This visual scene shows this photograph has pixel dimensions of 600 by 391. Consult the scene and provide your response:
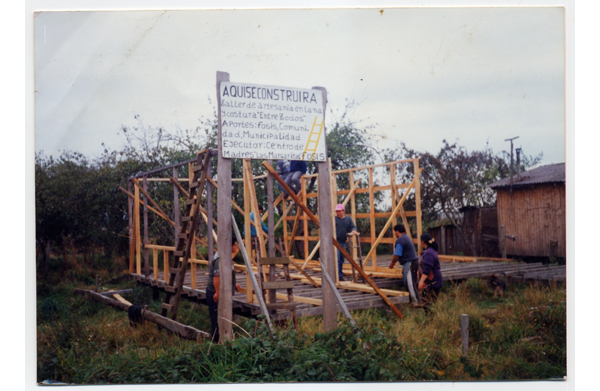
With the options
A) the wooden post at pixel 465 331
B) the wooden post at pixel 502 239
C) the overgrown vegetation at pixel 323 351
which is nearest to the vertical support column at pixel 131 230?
the overgrown vegetation at pixel 323 351

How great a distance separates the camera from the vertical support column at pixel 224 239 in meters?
5.44

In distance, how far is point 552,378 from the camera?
219 inches

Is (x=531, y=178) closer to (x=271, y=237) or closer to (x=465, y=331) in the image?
(x=465, y=331)

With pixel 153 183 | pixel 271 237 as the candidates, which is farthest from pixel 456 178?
pixel 271 237

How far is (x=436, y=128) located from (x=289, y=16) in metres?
5.18

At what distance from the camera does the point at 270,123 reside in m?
5.50

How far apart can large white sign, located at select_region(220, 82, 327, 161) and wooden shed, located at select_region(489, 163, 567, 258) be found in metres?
6.89

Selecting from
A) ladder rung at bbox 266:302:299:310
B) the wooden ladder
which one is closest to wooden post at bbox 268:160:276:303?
ladder rung at bbox 266:302:299:310

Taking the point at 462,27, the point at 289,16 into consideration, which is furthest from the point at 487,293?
the point at 289,16

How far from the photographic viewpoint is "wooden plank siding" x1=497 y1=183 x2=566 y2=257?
1102 centimetres

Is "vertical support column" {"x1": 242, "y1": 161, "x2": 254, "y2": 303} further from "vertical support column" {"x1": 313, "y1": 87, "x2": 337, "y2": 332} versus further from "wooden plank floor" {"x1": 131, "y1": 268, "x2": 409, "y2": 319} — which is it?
"vertical support column" {"x1": 313, "y1": 87, "x2": 337, "y2": 332}

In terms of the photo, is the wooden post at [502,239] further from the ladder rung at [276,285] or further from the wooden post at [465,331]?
the ladder rung at [276,285]

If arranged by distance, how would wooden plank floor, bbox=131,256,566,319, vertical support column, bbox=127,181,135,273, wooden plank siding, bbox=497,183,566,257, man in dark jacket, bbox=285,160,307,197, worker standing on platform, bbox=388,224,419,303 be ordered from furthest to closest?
wooden plank siding, bbox=497,183,566,257, vertical support column, bbox=127,181,135,273, man in dark jacket, bbox=285,160,307,197, worker standing on platform, bbox=388,224,419,303, wooden plank floor, bbox=131,256,566,319
